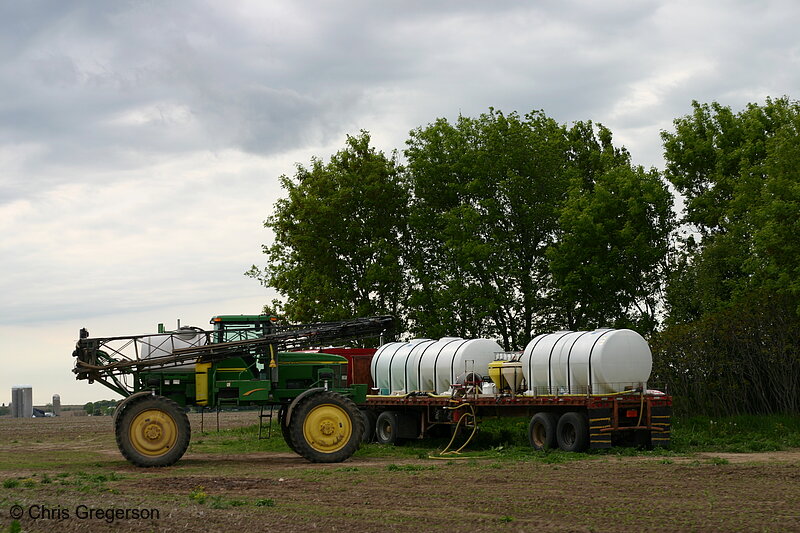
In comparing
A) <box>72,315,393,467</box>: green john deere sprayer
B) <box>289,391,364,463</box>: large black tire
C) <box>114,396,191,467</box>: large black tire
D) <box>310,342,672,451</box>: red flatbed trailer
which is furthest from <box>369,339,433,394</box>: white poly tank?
<box>114,396,191,467</box>: large black tire

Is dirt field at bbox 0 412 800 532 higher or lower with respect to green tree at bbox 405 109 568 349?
lower

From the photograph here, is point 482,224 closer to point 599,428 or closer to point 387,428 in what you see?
point 387,428

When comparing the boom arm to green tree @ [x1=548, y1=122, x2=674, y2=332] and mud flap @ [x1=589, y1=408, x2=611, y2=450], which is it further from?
green tree @ [x1=548, y1=122, x2=674, y2=332]

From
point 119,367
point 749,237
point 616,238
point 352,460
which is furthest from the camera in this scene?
point 616,238

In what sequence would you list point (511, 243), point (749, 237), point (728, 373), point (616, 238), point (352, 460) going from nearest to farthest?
point (352, 460) → point (728, 373) → point (749, 237) → point (616, 238) → point (511, 243)

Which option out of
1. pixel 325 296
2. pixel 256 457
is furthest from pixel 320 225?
pixel 256 457

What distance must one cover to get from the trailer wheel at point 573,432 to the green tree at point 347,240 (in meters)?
21.9

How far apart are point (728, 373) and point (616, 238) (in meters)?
13.0

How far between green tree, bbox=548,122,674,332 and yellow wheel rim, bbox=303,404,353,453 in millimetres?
21772

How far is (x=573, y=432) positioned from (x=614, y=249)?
785 inches

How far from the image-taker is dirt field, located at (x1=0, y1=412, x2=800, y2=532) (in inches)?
539

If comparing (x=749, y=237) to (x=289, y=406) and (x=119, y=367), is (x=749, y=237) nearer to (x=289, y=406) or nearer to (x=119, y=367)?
(x=289, y=406)

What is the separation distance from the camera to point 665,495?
54.5 feet

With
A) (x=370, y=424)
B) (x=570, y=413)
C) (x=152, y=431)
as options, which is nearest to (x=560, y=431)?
(x=570, y=413)
